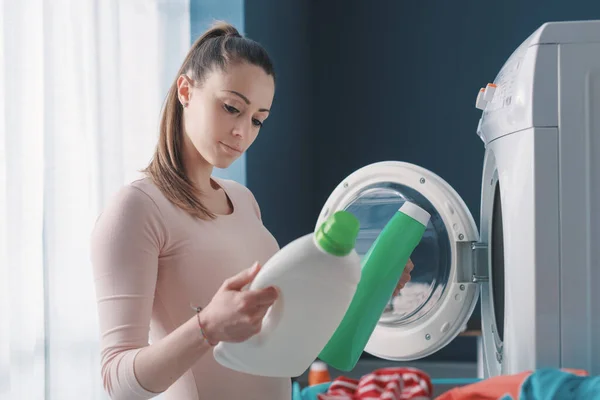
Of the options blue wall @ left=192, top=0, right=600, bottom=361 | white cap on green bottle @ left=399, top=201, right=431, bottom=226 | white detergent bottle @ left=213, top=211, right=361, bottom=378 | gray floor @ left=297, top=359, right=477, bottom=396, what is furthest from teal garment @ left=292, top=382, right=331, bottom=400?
Result: gray floor @ left=297, top=359, right=477, bottom=396

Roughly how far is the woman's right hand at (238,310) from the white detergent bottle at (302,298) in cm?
2

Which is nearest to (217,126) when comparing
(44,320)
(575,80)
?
(575,80)

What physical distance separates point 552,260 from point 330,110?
231 centimetres

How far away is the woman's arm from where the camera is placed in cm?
89

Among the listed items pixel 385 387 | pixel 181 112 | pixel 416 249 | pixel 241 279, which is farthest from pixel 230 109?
pixel 416 249

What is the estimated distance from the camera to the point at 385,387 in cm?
99

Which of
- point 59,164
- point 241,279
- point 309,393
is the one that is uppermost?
point 59,164

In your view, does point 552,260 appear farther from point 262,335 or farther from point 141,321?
point 141,321

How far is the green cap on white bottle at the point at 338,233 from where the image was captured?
757 mm

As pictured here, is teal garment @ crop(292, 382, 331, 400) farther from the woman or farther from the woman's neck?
the woman's neck

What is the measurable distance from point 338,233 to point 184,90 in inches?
18.6

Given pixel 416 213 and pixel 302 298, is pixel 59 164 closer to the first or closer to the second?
pixel 416 213

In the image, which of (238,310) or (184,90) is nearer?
(238,310)

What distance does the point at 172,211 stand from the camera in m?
1.05
